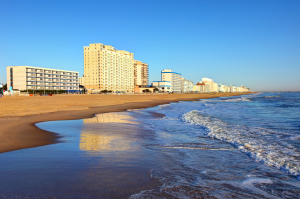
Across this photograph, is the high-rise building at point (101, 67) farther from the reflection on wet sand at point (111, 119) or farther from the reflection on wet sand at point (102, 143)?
the reflection on wet sand at point (102, 143)

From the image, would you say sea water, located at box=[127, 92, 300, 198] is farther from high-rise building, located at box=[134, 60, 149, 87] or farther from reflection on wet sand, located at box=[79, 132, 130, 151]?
high-rise building, located at box=[134, 60, 149, 87]

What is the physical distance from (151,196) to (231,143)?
556cm

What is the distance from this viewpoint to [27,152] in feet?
20.8

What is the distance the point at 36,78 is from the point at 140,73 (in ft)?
297

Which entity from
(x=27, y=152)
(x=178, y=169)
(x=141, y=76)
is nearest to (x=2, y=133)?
(x=27, y=152)

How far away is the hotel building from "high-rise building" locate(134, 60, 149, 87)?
6991cm

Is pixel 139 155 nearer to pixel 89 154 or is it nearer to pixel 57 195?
pixel 89 154

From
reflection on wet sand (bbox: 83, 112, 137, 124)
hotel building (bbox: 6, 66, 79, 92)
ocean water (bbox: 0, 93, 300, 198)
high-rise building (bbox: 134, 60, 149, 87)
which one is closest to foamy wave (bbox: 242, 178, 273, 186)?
ocean water (bbox: 0, 93, 300, 198)

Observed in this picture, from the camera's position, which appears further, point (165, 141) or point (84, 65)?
point (84, 65)

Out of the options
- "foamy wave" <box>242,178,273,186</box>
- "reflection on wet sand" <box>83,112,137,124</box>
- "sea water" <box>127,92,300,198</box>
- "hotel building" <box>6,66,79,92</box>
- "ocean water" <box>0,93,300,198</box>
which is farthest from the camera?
"hotel building" <box>6,66,79,92</box>

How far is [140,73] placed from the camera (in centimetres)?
17725

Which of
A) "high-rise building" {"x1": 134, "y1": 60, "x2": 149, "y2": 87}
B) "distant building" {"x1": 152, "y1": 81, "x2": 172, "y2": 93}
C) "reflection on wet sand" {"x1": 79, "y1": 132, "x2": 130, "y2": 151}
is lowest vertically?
"reflection on wet sand" {"x1": 79, "y1": 132, "x2": 130, "y2": 151}

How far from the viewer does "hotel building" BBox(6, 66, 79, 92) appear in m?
96.4

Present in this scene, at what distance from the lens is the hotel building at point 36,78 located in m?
96.4
